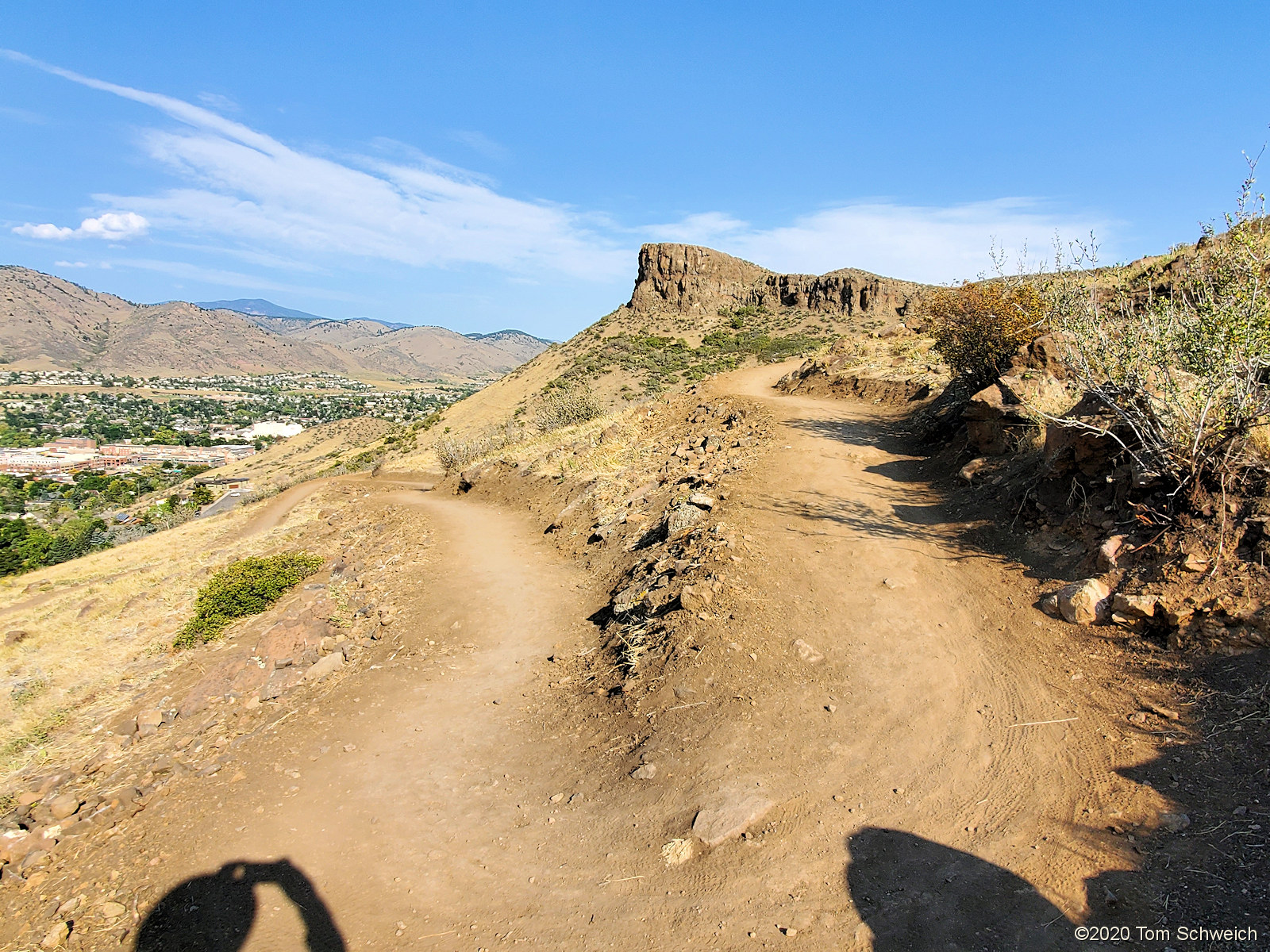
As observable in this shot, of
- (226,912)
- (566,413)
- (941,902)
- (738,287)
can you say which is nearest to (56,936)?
(226,912)

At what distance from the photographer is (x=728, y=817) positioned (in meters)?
4.54

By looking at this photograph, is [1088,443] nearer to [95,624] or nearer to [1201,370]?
[1201,370]

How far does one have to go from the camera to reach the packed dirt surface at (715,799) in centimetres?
383

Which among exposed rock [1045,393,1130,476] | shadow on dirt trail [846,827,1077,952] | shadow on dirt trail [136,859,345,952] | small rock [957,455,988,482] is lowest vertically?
shadow on dirt trail [136,859,345,952]

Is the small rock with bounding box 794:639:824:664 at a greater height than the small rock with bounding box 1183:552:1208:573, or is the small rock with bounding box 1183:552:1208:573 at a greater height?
the small rock with bounding box 1183:552:1208:573

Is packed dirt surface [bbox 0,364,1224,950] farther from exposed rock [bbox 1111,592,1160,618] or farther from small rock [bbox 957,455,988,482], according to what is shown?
small rock [bbox 957,455,988,482]

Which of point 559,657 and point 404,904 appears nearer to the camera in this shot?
point 404,904

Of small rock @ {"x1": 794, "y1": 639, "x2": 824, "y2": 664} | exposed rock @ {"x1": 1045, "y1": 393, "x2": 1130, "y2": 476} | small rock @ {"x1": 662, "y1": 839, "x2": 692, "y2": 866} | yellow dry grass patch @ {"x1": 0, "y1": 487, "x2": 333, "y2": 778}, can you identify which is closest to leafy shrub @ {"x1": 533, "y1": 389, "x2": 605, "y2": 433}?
yellow dry grass patch @ {"x1": 0, "y1": 487, "x2": 333, "y2": 778}

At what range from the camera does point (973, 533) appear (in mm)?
8195

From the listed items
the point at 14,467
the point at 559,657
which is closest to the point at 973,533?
the point at 559,657

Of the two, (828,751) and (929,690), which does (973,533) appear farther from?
(828,751)

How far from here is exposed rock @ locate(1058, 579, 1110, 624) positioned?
595cm

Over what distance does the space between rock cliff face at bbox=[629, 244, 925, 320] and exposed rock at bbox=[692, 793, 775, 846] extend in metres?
62.4

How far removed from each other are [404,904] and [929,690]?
4.41m
